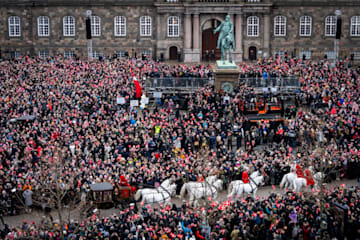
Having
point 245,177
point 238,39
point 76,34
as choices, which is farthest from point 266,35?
point 245,177

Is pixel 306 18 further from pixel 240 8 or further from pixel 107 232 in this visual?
pixel 107 232

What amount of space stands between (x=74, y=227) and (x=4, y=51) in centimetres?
4862

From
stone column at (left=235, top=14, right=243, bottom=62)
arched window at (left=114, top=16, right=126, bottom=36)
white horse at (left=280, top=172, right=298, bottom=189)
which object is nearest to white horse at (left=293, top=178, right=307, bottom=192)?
white horse at (left=280, top=172, right=298, bottom=189)

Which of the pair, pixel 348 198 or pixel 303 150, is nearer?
pixel 348 198

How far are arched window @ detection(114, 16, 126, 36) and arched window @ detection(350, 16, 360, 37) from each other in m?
27.5

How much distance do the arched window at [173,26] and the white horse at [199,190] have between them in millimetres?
40495

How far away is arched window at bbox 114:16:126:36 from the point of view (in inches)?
3014

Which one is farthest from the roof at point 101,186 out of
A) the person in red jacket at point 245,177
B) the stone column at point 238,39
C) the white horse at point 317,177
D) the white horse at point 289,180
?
the stone column at point 238,39

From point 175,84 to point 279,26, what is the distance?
2531 cm

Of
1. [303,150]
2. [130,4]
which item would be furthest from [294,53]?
[303,150]

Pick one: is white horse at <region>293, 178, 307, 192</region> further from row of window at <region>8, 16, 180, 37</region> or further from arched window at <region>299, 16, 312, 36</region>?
arched window at <region>299, 16, 312, 36</region>

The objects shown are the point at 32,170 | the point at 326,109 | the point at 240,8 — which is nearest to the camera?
the point at 32,170

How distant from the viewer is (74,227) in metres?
32.6

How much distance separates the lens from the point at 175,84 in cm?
5600
